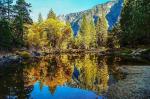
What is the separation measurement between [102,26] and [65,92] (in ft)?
457

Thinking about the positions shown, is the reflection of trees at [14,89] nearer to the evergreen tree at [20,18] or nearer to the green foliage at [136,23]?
the green foliage at [136,23]

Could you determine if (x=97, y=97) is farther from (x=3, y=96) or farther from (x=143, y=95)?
(x=3, y=96)

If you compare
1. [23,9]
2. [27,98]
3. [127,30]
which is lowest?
[27,98]

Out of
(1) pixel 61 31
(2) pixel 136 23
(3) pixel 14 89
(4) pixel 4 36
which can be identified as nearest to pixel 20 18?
(4) pixel 4 36

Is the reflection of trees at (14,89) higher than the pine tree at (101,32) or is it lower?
lower

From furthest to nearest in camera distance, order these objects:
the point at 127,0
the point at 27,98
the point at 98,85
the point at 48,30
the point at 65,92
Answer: the point at 48,30 < the point at 127,0 < the point at 98,85 < the point at 65,92 < the point at 27,98

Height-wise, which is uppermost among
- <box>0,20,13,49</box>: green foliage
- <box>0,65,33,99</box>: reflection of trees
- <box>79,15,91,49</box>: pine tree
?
<box>79,15,91,49</box>: pine tree

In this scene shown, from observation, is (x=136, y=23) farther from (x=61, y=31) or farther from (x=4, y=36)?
(x=61, y=31)

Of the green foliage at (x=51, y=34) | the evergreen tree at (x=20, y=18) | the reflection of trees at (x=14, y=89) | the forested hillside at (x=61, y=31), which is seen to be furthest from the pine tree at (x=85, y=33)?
the reflection of trees at (x=14, y=89)

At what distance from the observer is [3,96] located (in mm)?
24234

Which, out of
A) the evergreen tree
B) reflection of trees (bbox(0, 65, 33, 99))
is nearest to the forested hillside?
the evergreen tree

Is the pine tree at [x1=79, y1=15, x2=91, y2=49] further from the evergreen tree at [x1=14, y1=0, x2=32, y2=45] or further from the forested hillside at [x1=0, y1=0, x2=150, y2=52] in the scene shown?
the evergreen tree at [x1=14, y1=0, x2=32, y2=45]

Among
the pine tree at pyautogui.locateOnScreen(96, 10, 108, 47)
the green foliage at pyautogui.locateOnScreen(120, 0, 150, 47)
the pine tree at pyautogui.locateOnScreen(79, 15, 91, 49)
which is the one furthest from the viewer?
the pine tree at pyautogui.locateOnScreen(96, 10, 108, 47)

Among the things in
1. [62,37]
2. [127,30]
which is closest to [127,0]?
[127,30]
